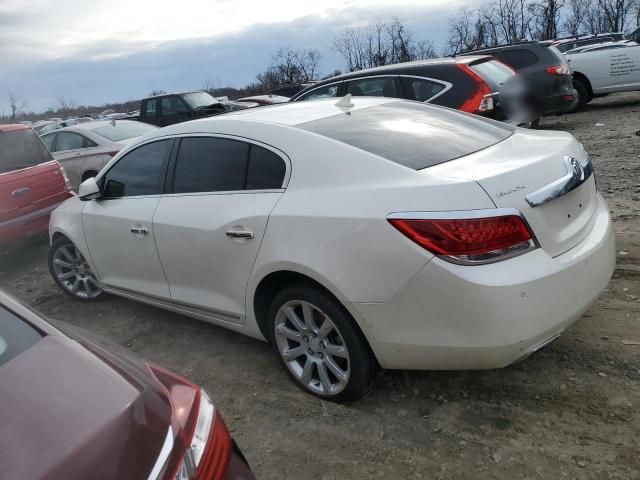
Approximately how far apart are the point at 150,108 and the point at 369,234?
544 inches

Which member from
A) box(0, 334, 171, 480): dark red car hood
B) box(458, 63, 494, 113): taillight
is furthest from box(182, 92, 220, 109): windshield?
box(0, 334, 171, 480): dark red car hood

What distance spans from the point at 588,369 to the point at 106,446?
97.4 inches

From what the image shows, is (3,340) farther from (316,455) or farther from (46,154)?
(46,154)

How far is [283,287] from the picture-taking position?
2959mm

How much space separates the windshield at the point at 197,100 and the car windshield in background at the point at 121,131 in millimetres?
4957

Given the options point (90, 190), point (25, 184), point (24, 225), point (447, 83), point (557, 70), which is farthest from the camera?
point (557, 70)

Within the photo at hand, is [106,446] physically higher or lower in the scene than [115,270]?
higher

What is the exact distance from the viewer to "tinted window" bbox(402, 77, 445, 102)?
674cm

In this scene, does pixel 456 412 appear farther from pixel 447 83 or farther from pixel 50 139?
pixel 50 139

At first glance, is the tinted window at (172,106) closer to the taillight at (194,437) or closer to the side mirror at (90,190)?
the side mirror at (90,190)

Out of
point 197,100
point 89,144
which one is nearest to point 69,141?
point 89,144

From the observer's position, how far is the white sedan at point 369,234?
228 centimetres

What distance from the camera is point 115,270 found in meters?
4.15

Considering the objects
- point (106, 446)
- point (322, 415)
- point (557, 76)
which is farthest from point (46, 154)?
point (557, 76)
